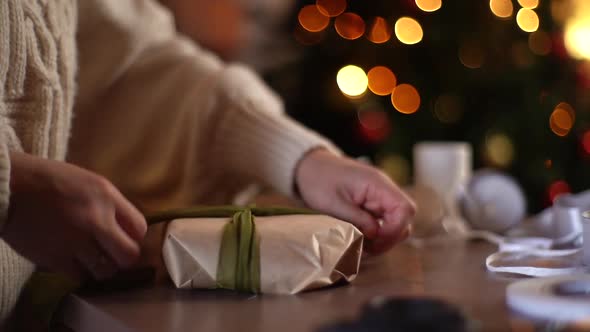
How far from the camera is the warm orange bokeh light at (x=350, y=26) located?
1.75 meters

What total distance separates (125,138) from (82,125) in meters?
0.06

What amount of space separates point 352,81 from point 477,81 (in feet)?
0.96

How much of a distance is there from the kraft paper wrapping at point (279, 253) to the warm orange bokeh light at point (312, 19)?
1.26 meters

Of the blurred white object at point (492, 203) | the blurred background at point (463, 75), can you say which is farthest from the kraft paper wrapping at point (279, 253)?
the blurred background at point (463, 75)

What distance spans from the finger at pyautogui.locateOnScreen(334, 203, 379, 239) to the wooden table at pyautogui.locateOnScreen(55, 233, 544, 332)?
3 centimetres

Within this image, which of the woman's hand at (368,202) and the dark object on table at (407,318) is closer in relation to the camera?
the dark object on table at (407,318)

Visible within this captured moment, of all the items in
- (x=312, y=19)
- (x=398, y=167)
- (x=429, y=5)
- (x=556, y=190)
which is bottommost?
(x=398, y=167)

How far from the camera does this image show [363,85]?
5.74ft

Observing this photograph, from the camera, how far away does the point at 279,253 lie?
598mm

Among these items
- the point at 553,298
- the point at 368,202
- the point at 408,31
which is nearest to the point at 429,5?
the point at 408,31

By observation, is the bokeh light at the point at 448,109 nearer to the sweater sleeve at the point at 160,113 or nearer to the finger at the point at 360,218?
the sweater sleeve at the point at 160,113

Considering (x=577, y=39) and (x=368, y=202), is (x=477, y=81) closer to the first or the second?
(x=577, y=39)

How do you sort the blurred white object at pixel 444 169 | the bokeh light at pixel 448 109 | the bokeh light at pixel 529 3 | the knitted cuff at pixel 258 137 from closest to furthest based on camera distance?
the knitted cuff at pixel 258 137 < the blurred white object at pixel 444 169 < the bokeh light at pixel 529 3 < the bokeh light at pixel 448 109

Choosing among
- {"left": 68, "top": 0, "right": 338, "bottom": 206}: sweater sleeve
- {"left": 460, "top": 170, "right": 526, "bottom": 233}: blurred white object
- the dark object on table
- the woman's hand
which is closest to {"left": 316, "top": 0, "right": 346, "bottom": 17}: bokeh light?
{"left": 68, "top": 0, "right": 338, "bottom": 206}: sweater sleeve
